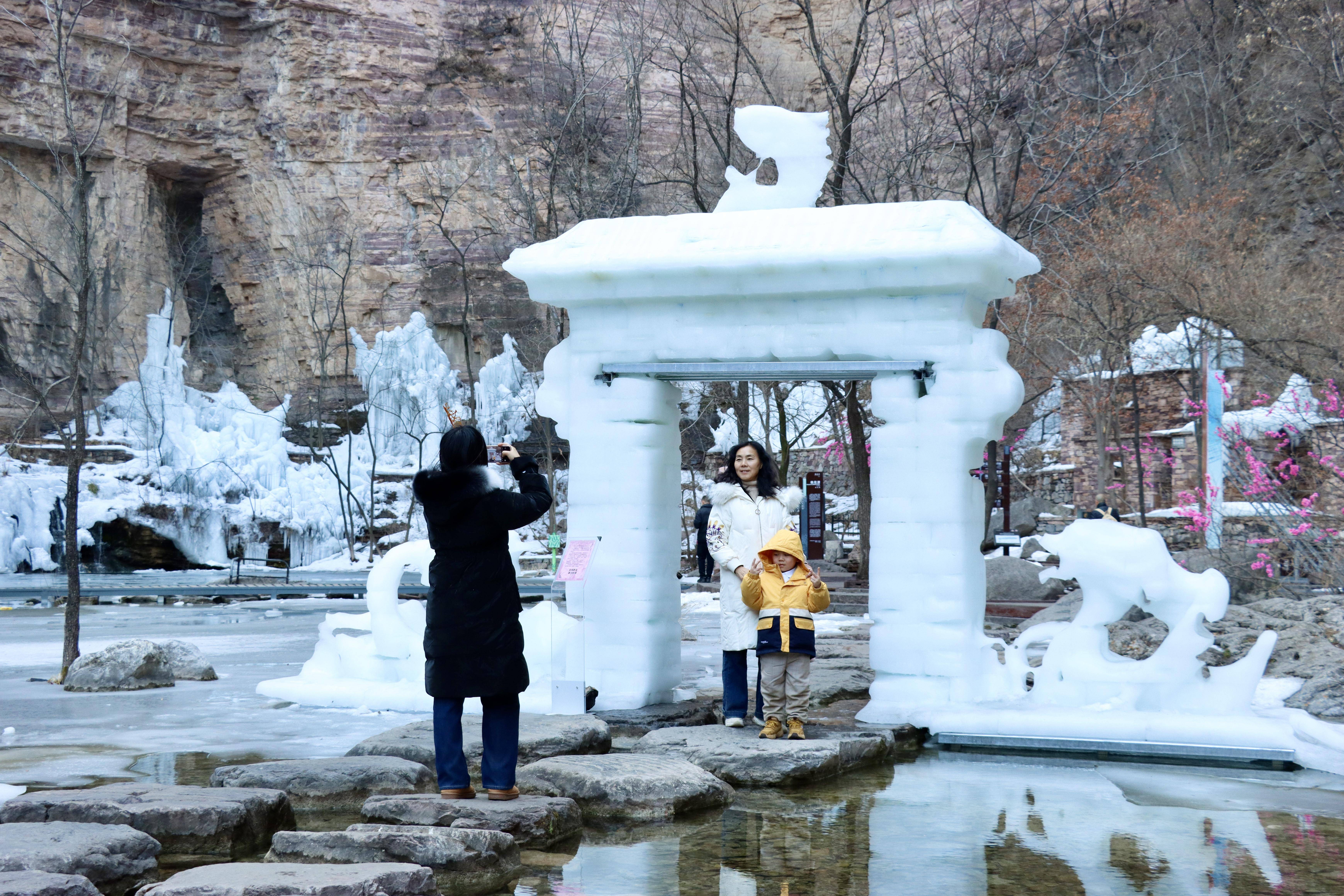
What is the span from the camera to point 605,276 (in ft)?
24.3

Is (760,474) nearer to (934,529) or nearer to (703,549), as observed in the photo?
(934,529)

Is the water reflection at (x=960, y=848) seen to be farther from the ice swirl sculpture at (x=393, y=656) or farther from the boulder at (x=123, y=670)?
the boulder at (x=123, y=670)

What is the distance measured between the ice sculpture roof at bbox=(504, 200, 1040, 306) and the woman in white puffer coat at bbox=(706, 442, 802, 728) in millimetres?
1116

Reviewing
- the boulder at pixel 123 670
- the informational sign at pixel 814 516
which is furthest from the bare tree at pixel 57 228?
the boulder at pixel 123 670

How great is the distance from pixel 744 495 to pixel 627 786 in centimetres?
205

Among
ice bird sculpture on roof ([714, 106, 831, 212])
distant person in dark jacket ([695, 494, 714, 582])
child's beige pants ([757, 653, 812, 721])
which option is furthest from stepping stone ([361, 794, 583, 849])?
distant person in dark jacket ([695, 494, 714, 582])

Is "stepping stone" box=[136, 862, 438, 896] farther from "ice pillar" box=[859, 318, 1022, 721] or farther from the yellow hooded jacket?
"ice pillar" box=[859, 318, 1022, 721]

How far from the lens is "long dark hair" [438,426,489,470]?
480 centimetres

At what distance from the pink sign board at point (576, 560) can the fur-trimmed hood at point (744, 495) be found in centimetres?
103

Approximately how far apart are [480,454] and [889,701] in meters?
3.28

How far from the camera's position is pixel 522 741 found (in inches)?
234

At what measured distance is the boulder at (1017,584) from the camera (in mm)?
16594

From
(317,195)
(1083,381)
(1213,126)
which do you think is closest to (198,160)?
(317,195)

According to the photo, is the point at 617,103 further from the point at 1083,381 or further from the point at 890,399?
the point at 890,399
